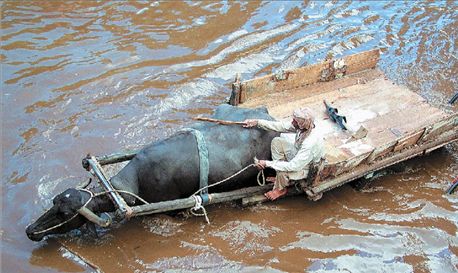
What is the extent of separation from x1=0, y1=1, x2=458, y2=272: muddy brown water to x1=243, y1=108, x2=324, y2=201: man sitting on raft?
68cm

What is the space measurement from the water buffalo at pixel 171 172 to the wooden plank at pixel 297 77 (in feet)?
2.65

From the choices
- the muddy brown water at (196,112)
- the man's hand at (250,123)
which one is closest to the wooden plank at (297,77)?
the man's hand at (250,123)

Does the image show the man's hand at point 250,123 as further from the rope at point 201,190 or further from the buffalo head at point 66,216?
the buffalo head at point 66,216

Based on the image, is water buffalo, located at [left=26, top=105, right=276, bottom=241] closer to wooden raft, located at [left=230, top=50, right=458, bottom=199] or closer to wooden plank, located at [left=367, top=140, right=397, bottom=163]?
wooden raft, located at [left=230, top=50, right=458, bottom=199]

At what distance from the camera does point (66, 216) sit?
4992 mm

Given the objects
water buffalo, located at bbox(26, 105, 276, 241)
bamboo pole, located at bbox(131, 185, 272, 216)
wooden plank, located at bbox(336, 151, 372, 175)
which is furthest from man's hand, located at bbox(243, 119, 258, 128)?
wooden plank, located at bbox(336, 151, 372, 175)

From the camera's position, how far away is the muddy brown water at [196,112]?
5434 millimetres

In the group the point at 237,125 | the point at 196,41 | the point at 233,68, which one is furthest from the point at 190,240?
the point at 196,41

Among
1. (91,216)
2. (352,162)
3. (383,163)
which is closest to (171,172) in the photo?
(91,216)

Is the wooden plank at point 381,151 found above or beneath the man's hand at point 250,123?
beneath

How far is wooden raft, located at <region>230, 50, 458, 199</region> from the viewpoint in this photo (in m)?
5.72

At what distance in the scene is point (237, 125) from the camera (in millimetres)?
5691

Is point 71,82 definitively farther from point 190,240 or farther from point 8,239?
point 190,240

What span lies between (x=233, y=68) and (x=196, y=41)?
125cm
